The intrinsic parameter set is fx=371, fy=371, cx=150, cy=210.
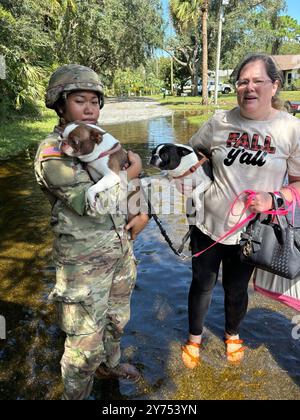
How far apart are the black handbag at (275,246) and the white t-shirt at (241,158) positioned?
0.60 ft

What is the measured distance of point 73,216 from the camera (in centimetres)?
206

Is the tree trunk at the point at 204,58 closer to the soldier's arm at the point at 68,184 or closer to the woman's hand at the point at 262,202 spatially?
the woman's hand at the point at 262,202

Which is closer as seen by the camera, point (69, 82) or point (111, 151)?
point (69, 82)

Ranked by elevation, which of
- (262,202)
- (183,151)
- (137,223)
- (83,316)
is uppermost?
(183,151)

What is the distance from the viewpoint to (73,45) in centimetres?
2741

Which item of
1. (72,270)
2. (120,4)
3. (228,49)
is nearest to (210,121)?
(72,270)

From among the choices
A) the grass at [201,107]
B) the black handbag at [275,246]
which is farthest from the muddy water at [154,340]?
the grass at [201,107]

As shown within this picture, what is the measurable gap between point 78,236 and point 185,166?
0.90 meters

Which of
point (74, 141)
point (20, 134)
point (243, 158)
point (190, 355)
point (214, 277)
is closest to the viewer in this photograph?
point (74, 141)

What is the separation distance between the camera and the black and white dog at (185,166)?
8.11ft

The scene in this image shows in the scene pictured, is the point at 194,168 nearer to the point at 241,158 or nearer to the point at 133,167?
the point at 241,158

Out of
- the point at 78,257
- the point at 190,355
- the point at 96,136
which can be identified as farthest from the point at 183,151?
the point at 190,355

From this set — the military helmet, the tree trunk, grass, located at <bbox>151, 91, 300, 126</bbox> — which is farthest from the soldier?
the tree trunk
